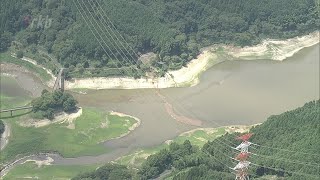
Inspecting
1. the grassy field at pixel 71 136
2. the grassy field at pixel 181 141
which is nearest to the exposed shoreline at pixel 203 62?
the grassy field at pixel 71 136

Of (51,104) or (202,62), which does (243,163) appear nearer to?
(51,104)

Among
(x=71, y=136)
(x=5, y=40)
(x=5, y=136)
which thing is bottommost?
(x=71, y=136)

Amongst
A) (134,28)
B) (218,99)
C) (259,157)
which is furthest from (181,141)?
(134,28)

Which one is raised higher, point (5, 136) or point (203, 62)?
point (203, 62)

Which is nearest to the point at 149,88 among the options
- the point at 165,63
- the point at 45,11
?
the point at 165,63

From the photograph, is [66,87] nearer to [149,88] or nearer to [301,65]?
[149,88]

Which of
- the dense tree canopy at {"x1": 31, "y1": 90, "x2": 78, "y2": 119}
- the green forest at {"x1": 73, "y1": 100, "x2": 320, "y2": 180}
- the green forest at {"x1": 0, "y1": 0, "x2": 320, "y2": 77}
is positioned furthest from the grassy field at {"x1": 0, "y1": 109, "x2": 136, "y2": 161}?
A: the green forest at {"x1": 0, "y1": 0, "x2": 320, "y2": 77}
